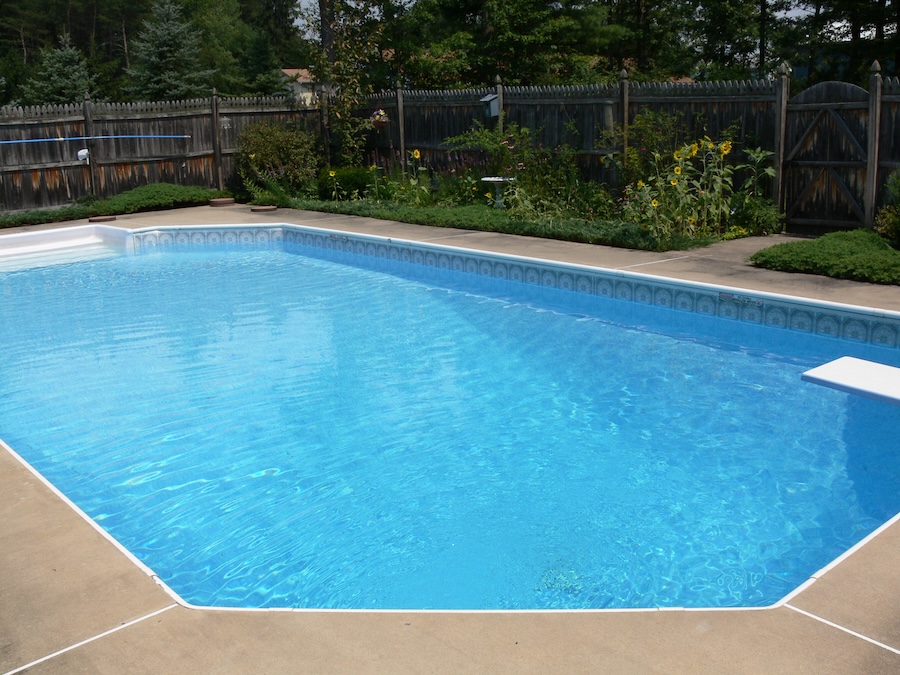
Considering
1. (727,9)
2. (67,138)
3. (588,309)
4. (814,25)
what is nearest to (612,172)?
(588,309)

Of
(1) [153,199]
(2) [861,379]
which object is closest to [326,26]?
(1) [153,199]

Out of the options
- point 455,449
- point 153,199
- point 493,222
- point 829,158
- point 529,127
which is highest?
point 529,127

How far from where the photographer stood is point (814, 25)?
83.3ft

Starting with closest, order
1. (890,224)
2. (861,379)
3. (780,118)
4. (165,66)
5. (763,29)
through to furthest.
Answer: (861,379)
(890,224)
(780,118)
(763,29)
(165,66)

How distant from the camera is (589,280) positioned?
9023 millimetres

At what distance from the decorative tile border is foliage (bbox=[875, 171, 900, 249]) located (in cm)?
240

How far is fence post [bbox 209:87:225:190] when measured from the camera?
16797 millimetres

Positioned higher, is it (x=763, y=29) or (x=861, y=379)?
(x=763, y=29)

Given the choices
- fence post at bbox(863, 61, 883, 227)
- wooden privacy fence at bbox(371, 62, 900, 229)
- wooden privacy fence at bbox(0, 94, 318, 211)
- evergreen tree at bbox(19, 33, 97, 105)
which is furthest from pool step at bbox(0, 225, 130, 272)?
evergreen tree at bbox(19, 33, 97, 105)

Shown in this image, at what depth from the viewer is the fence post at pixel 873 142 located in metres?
9.73

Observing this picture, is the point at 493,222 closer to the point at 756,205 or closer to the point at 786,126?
the point at 756,205

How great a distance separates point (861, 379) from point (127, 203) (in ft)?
43.9

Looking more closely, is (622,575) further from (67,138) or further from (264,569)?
(67,138)

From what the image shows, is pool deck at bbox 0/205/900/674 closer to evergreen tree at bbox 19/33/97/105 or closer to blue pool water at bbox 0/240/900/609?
blue pool water at bbox 0/240/900/609
